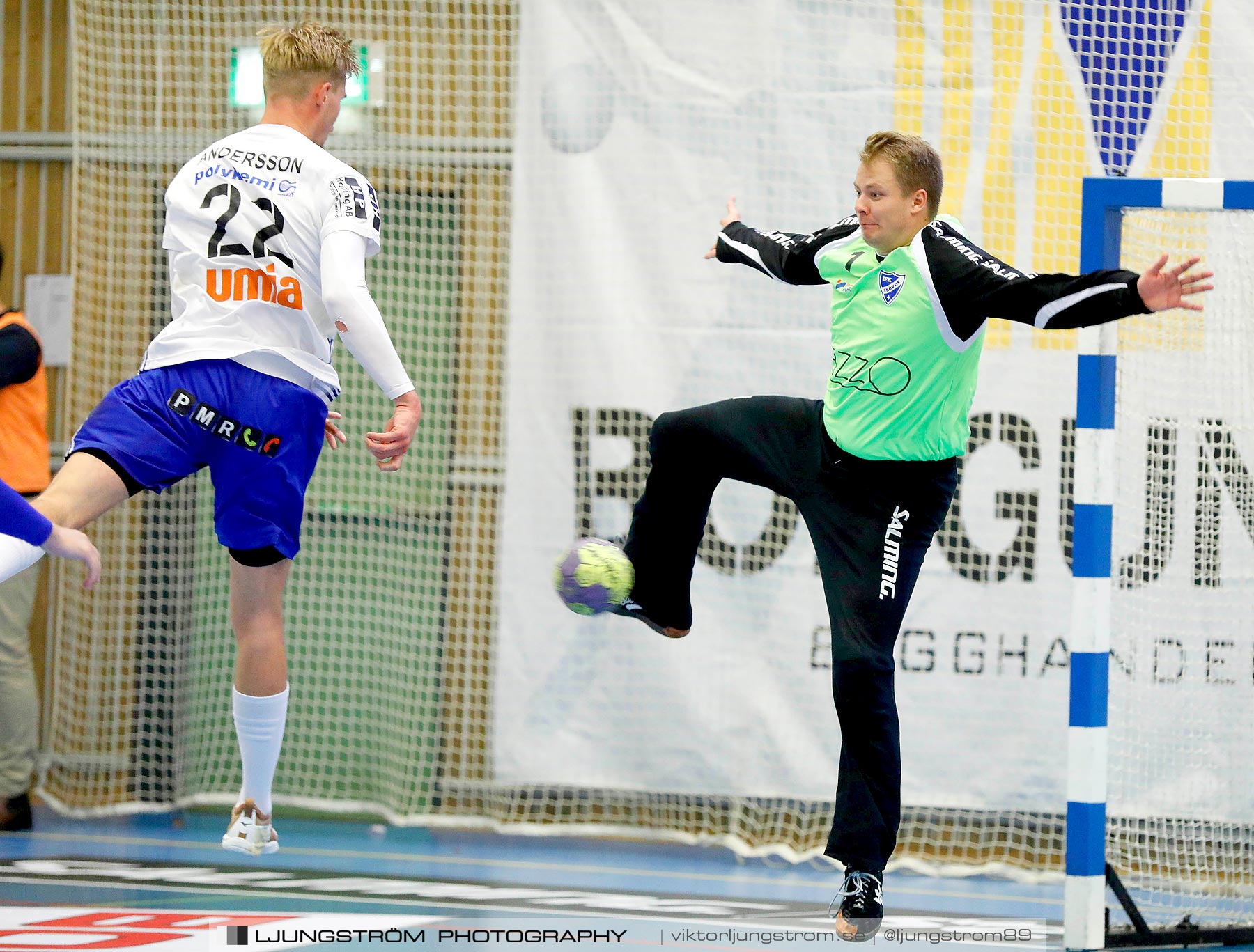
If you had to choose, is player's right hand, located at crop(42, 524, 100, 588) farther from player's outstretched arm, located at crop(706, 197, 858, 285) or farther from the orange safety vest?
the orange safety vest

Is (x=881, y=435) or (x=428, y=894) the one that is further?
(x=428, y=894)

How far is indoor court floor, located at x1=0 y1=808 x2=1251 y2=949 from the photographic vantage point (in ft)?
15.8

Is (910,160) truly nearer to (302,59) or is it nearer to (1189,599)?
(302,59)

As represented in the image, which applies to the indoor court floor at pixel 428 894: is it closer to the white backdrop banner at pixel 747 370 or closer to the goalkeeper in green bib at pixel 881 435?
the white backdrop banner at pixel 747 370

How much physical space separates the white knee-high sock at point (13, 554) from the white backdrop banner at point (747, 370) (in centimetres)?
342

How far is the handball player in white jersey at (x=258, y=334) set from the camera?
410 centimetres

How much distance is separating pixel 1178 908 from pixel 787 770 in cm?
192

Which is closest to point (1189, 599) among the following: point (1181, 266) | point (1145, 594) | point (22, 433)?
point (1145, 594)

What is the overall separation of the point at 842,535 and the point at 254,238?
184 centimetres

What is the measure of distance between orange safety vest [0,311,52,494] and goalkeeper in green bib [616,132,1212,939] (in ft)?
11.8

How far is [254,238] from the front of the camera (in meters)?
4.16

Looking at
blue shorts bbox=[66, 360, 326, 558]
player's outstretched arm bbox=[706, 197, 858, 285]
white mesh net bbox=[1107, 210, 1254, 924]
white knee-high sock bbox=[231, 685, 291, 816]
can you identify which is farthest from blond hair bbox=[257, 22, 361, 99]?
white mesh net bbox=[1107, 210, 1254, 924]

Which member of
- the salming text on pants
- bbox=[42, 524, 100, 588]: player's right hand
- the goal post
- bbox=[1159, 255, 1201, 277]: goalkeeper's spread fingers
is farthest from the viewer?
the salming text on pants

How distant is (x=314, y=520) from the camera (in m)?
7.45
